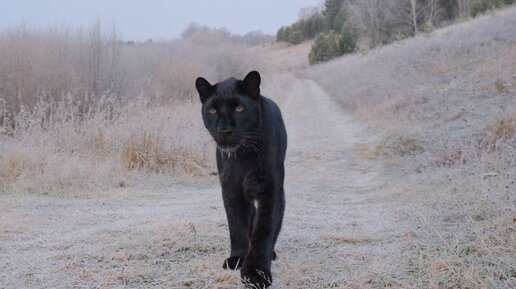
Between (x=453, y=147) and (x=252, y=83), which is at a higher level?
(x=252, y=83)

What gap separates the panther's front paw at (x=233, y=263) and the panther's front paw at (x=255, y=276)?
331 mm

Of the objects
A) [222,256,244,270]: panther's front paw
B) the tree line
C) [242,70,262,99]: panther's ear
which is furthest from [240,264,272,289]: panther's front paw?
the tree line

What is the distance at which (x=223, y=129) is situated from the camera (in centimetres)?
343

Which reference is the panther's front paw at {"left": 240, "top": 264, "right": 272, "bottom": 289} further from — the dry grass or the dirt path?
the dry grass

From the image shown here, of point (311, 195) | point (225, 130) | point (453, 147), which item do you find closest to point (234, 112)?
point (225, 130)

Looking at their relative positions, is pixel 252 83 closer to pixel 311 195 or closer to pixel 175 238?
pixel 175 238

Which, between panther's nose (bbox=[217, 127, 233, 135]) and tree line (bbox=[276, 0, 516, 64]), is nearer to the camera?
panther's nose (bbox=[217, 127, 233, 135])

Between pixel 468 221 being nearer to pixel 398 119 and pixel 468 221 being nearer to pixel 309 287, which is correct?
pixel 309 287

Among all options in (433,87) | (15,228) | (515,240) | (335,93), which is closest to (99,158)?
(15,228)

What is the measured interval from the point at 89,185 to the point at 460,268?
5.78 m

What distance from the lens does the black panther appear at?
11.1 ft

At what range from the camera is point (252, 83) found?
358 centimetres

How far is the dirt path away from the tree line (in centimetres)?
3065

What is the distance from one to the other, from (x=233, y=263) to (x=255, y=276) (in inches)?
17.8
